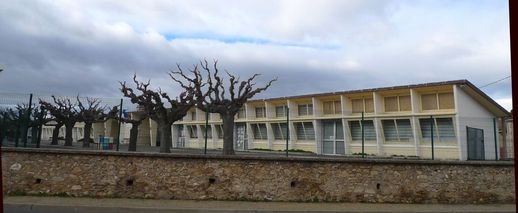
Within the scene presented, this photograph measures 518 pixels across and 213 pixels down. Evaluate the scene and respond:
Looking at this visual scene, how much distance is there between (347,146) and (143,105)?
614 inches

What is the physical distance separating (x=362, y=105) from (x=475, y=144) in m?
21.1

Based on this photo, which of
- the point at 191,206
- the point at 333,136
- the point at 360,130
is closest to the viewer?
the point at 191,206

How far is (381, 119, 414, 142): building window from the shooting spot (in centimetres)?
3734

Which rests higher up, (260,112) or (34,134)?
(260,112)

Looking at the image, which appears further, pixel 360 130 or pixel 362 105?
pixel 362 105

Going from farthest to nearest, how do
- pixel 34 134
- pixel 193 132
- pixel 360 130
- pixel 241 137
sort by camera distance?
pixel 241 137, pixel 360 130, pixel 193 132, pixel 34 134

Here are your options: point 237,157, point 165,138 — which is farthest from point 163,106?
point 237,157

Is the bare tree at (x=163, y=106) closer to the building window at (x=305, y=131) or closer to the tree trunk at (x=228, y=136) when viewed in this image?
the tree trunk at (x=228, y=136)

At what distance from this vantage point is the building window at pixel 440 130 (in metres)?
30.9

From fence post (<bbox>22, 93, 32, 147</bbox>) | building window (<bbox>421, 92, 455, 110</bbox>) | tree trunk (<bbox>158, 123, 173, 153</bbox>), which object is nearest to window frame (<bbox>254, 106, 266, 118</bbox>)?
building window (<bbox>421, 92, 455, 110</bbox>)

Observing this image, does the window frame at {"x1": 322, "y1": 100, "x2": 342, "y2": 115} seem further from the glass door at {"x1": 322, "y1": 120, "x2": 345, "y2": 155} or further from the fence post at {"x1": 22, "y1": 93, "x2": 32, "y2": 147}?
the fence post at {"x1": 22, "y1": 93, "x2": 32, "y2": 147}

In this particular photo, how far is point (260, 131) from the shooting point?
164ft

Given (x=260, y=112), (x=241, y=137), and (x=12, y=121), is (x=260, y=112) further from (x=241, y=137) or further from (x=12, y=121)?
(x=12, y=121)

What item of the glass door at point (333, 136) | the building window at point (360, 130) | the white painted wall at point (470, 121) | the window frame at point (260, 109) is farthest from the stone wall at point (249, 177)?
the window frame at point (260, 109)
